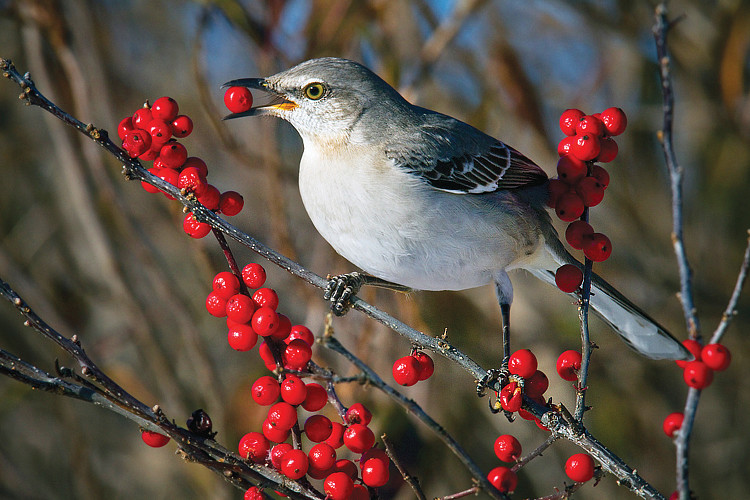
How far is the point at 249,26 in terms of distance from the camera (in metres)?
3.74

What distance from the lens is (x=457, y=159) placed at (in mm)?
2826

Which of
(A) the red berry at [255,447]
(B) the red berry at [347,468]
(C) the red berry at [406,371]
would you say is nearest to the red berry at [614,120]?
(C) the red berry at [406,371]

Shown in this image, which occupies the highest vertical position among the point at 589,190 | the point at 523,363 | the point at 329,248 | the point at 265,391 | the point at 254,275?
the point at 329,248

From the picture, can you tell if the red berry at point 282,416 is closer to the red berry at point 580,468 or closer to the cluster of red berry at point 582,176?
the red berry at point 580,468

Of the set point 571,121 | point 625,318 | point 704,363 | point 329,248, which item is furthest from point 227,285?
point 329,248

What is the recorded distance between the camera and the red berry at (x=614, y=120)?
2.14 meters

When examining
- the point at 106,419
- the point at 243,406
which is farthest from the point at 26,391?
the point at 243,406

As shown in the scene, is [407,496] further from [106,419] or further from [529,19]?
[529,19]

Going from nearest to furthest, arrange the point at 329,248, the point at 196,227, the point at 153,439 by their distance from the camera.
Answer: the point at 153,439 < the point at 196,227 < the point at 329,248

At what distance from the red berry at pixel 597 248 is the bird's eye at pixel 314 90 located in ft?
4.21

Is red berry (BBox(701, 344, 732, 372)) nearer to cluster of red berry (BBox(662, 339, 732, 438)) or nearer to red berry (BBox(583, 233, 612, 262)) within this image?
cluster of red berry (BBox(662, 339, 732, 438))

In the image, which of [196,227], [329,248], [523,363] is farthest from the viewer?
[329,248]

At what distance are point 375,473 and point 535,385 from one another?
63cm

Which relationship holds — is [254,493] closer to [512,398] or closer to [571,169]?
[512,398]
